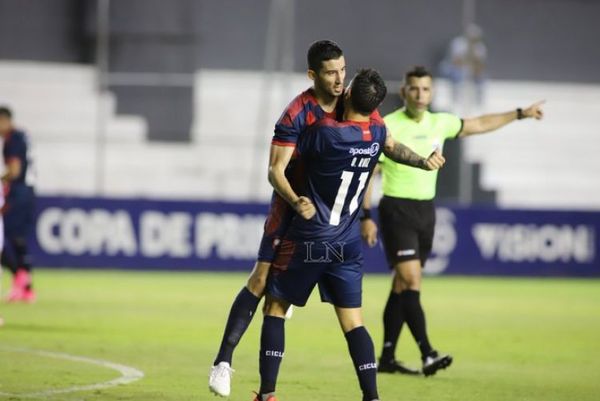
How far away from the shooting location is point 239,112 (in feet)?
82.6

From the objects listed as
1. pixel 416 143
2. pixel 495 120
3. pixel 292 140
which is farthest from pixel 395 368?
pixel 292 140

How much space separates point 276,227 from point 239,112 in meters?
17.0

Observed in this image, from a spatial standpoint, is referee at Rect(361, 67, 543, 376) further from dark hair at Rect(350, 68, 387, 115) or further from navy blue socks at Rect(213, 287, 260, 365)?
dark hair at Rect(350, 68, 387, 115)

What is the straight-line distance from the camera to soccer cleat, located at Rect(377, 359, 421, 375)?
10.9 m

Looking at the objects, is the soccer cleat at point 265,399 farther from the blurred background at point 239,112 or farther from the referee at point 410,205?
the blurred background at point 239,112

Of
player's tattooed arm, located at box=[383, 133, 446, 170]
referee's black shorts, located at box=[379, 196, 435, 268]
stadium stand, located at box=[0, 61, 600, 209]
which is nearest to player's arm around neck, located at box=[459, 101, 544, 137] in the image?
referee's black shorts, located at box=[379, 196, 435, 268]

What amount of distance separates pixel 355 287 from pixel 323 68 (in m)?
1.32

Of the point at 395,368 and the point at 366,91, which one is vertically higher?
the point at 366,91

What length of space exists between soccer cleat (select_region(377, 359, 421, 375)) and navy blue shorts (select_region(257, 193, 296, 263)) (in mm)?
2903

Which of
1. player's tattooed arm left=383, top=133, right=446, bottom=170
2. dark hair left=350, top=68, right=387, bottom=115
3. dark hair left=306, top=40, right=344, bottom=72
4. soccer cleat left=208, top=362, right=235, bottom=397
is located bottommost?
soccer cleat left=208, top=362, right=235, bottom=397

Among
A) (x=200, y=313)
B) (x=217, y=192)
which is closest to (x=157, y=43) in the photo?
(x=217, y=192)

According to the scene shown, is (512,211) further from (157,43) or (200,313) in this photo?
(200,313)

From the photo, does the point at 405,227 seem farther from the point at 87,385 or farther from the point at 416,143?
the point at 87,385

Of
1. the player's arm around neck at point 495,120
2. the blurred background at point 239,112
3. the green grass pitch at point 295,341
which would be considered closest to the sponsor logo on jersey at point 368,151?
the green grass pitch at point 295,341
